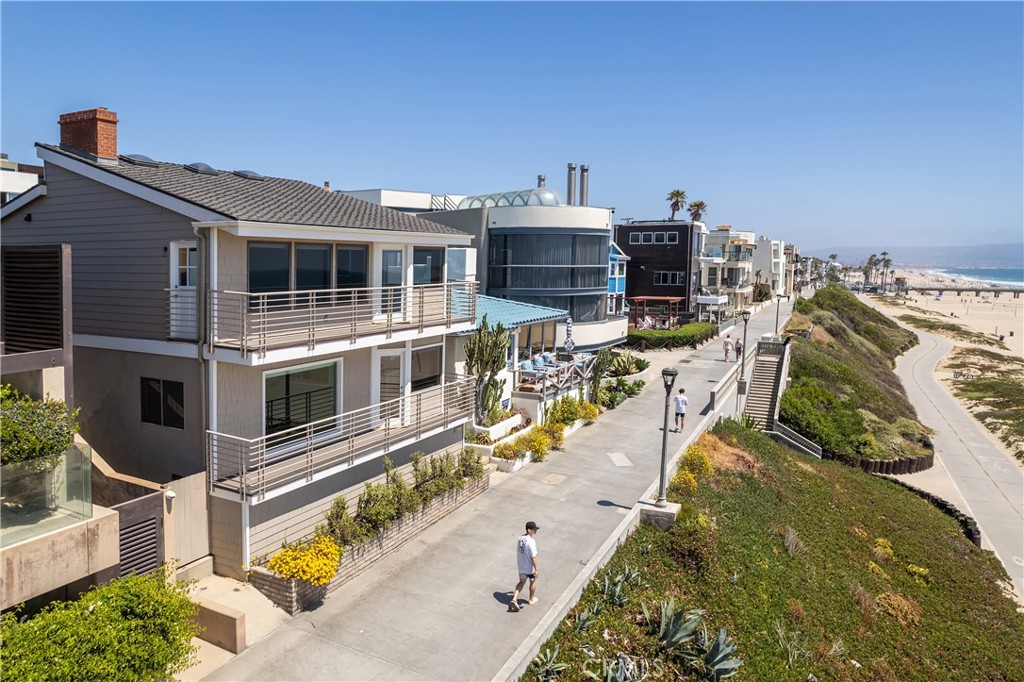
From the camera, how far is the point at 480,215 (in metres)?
34.2

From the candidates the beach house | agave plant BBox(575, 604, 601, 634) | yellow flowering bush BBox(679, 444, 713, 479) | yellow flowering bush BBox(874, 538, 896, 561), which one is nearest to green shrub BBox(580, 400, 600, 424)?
yellow flowering bush BBox(679, 444, 713, 479)

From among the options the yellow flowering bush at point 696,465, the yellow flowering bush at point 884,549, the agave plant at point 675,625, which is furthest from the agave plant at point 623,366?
the agave plant at point 675,625

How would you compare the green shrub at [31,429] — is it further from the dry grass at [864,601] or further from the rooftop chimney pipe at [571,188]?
the rooftop chimney pipe at [571,188]

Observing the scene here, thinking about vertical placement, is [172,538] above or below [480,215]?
below

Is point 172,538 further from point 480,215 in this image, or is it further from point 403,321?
point 480,215

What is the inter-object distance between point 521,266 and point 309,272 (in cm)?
1824

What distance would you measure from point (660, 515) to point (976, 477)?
87.3 ft

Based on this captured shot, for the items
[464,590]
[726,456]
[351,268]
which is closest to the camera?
[464,590]

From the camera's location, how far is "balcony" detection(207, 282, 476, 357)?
549 inches

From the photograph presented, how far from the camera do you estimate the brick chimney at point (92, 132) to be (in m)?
16.3

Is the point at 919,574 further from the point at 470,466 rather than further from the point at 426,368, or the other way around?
the point at 426,368

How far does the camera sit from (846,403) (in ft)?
129

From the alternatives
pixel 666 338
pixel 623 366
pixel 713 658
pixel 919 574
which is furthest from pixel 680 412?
pixel 666 338

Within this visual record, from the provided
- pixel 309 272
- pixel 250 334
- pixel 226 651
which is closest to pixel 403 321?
pixel 309 272
